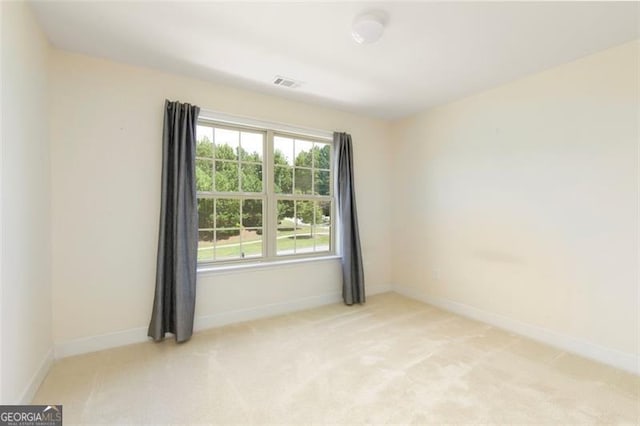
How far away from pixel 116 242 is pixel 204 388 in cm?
149

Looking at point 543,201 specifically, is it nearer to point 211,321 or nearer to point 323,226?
point 323,226

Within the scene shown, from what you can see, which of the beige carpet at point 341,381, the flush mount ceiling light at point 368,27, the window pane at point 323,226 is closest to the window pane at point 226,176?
the window pane at point 323,226

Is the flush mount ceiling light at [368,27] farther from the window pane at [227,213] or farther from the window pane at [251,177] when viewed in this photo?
the window pane at [227,213]

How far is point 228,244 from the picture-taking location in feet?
10.5

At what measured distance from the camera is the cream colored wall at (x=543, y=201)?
2.30 m

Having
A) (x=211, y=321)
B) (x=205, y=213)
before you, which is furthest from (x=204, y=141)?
(x=211, y=321)

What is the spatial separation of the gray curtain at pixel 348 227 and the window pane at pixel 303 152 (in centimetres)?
35

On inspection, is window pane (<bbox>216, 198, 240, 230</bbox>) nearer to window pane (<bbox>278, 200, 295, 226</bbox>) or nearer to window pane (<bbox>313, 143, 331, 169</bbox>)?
window pane (<bbox>278, 200, 295, 226</bbox>)

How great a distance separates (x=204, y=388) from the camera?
199 cm

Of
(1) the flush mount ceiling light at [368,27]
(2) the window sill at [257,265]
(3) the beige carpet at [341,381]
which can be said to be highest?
(1) the flush mount ceiling light at [368,27]

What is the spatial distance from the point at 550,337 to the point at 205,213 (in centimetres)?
353

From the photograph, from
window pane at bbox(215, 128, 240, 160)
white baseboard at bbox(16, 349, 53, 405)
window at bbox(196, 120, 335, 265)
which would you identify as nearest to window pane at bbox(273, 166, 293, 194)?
window at bbox(196, 120, 335, 265)

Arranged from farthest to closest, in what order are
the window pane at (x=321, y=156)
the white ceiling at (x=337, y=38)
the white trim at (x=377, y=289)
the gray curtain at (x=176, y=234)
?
the white trim at (x=377, y=289)
the window pane at (x=321, y=156)
the gray curtain at (x=176, y=234)
the white ceiling at (x=337, y=38)

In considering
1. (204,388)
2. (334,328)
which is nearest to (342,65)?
(334,328)
